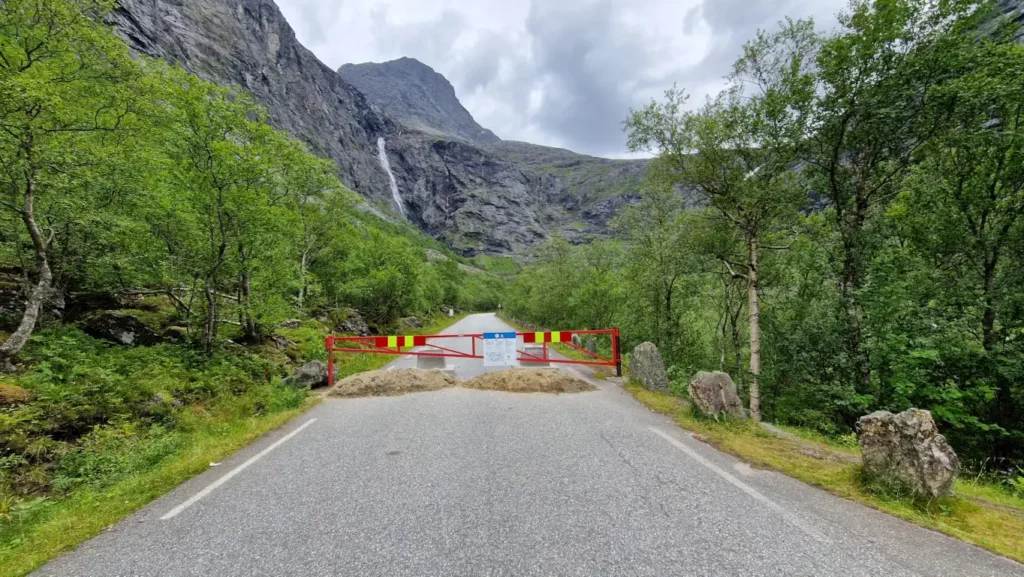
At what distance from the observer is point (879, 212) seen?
8.92 meters

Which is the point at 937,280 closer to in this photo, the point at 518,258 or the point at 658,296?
the point at 658,296

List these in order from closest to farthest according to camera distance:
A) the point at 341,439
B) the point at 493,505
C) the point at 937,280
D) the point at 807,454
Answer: the point at 493,505 → the point at 807,454 → the point at 341,439 → the point at 937,280

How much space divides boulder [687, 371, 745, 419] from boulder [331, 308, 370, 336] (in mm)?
19083

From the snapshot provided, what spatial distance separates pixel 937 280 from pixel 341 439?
1174 centimetres

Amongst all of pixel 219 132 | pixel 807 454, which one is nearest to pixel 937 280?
pixel 807 454

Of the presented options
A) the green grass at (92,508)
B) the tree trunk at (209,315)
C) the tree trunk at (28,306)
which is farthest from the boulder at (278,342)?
the green grass at (92,508)

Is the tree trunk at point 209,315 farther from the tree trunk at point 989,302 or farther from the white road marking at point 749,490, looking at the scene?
the tree trunk at point 989,302

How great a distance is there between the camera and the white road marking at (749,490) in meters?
3.14

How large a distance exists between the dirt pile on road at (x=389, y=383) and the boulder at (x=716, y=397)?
587 cm

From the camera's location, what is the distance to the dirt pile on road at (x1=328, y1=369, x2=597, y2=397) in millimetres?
8961

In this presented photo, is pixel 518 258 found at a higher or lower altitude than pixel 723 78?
higher

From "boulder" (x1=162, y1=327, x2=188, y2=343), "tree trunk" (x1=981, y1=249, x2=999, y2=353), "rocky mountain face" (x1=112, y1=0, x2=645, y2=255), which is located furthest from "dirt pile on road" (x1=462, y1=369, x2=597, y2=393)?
"rocky mountain face" (x1=112, y1=0, x2=645, y2=255)

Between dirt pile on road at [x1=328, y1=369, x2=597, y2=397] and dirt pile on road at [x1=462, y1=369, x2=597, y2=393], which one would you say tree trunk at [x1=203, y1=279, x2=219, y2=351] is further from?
dirt pile on road at [x1=462, y1=369, x2=597, y2=393]

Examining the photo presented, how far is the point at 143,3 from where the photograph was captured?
6825cm
